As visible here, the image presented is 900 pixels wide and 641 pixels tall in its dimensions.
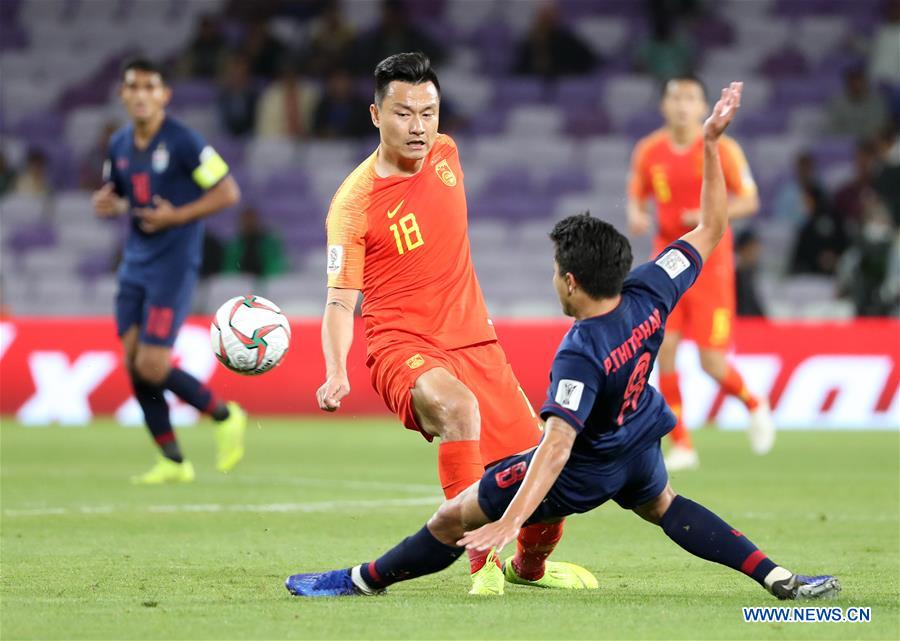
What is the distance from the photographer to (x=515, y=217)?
19125mm

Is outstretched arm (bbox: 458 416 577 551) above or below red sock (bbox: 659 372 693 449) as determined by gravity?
above

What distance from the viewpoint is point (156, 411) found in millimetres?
10352

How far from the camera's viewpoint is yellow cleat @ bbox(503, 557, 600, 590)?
620 cm

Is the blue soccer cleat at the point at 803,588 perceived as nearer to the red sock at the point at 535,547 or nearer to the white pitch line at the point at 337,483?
the red sock at the point at 535,547

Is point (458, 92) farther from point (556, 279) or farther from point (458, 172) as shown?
point (556, 279)

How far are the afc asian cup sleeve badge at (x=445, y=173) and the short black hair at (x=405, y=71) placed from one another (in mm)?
394

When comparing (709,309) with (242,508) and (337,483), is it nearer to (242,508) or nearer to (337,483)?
(337,483)

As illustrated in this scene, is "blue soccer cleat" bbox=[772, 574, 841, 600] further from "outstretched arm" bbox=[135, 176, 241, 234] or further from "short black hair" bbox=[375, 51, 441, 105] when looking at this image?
"outstretched arm" bbox=[135, 176, 241, 234]

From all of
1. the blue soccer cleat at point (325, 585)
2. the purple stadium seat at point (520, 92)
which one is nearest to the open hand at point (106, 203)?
the blue soccer cleat at point (325, 585)

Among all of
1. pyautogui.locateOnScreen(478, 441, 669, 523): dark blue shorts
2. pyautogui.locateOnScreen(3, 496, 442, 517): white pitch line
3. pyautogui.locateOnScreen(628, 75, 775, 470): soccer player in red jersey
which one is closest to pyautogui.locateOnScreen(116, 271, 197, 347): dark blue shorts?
pyautogui.locateOnScreen(3, 496, 442, 517): white pitch line

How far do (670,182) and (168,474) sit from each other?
4013mm

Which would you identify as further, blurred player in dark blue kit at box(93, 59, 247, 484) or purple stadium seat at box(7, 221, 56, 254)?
purple stadium seat at box(7, 221, 56, 254)

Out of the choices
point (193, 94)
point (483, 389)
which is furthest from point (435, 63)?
point (483, 389)

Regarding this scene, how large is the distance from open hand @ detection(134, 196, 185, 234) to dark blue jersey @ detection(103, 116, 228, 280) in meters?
0.12
